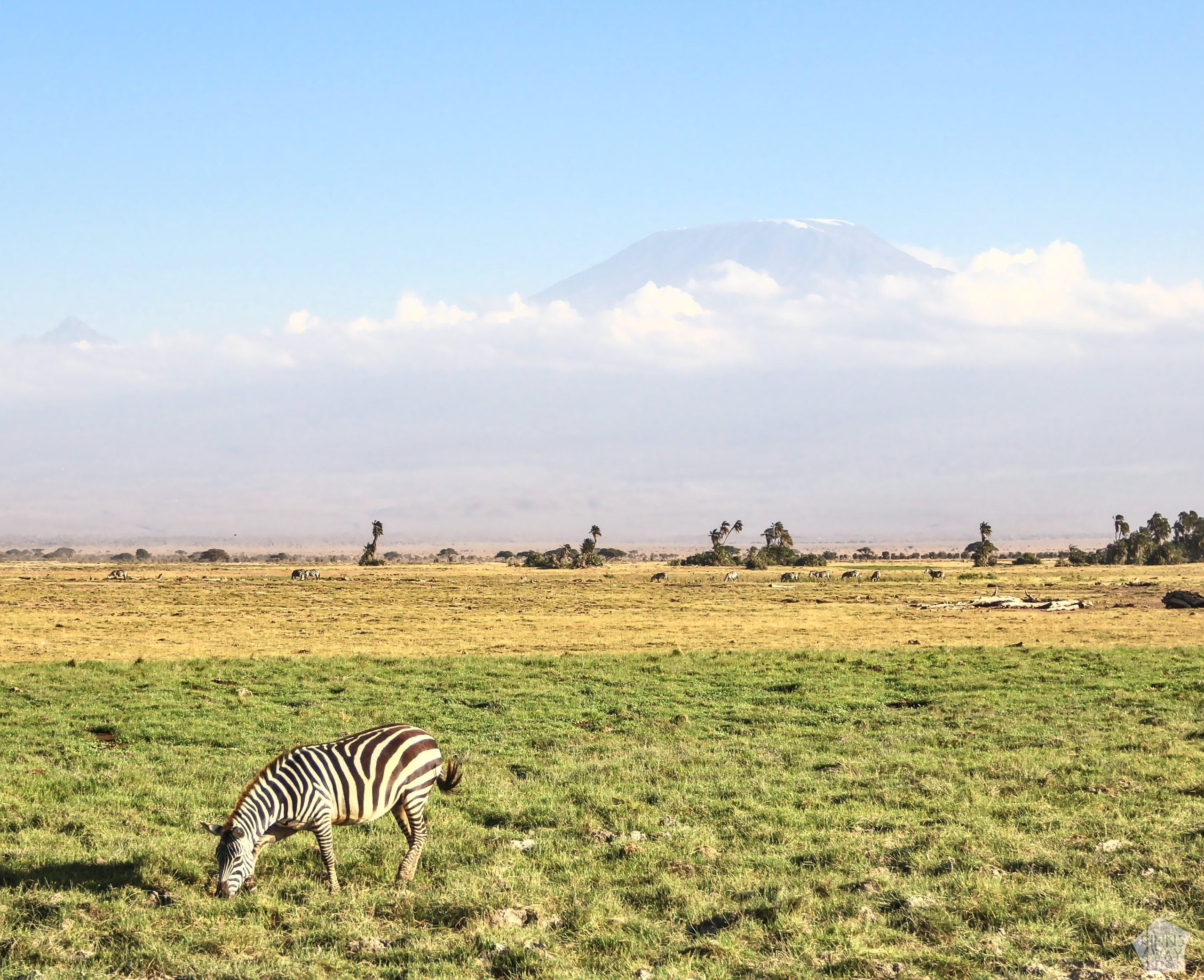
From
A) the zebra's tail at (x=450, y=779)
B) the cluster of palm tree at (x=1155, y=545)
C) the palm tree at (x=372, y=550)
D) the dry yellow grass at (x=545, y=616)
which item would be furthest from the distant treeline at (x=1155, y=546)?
the zebra's tail at (x=450, y=779)

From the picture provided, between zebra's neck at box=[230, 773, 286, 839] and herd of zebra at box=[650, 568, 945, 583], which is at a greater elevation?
zebra's neck at box=[230, 773, 286, 839]

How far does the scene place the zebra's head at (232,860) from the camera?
9398 mm

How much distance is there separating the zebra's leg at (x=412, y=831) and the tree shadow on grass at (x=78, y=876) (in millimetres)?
2498

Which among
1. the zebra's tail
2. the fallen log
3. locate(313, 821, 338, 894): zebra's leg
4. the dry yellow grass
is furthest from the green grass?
the fallen log

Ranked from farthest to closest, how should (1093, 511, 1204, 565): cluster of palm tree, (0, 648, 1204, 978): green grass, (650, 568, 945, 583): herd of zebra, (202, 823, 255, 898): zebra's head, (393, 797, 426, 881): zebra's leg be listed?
1. (1093, 511, 1204, 565): cluster of palm tree
2. (650, 568, 945, 583): herd of zebra
3. (393, 797, 426, 881): zebra's leg
4. (202, 823, 255, 898): zebra's head
5. (0, 648, 1204, 978): green grass

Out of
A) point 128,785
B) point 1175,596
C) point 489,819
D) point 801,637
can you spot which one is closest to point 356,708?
point 128,785

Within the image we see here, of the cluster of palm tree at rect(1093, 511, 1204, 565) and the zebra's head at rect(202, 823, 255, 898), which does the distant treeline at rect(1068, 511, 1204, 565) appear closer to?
the cluster of palm tree at rect(1093, 511, 1204, 565)

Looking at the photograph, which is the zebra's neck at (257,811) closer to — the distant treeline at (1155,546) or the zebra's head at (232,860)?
the zebra's head at (232,860)

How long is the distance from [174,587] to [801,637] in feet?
174

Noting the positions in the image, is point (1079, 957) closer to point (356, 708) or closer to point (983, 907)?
point (983, 907)

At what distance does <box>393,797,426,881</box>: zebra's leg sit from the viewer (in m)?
10.4

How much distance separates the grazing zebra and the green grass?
42 centimetres

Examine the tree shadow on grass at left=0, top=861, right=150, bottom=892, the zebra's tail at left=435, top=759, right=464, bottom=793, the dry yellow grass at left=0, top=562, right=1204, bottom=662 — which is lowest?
the dry yellow grass at left=0, top=562, right=1204, bottom=662

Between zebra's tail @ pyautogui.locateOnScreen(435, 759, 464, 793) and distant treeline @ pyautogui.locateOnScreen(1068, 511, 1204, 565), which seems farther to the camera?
distant treeline @ pyautogui.locateOnScreen(1068, 511, 1204, 565)
